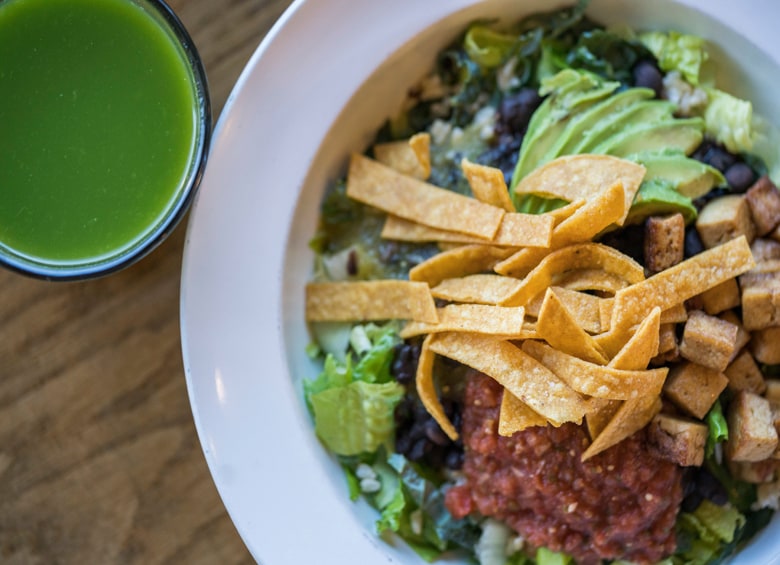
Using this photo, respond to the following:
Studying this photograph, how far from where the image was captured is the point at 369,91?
8.82ft

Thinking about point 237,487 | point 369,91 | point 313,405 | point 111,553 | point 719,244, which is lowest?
point 111,553

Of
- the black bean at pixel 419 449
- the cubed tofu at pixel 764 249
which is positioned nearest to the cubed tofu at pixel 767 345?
the cubed tofu at pixel 764 249

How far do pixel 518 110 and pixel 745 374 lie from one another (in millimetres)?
1185

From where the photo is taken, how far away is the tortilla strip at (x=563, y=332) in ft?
7.30

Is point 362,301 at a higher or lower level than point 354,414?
higher

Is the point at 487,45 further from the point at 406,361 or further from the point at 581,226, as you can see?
the point at 406,361

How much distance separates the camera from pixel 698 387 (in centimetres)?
240

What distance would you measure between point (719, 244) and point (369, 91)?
1294 millimetres

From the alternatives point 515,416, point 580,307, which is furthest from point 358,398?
point 580,307

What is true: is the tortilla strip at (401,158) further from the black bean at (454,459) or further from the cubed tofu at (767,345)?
the cubed tofu at (767,345)

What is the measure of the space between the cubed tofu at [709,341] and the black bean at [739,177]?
19.8 inches

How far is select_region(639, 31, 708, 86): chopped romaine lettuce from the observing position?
2598mm

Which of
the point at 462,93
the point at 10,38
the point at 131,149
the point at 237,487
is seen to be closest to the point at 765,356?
the point at 462,93

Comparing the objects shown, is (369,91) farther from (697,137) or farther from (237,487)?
(237,487)
